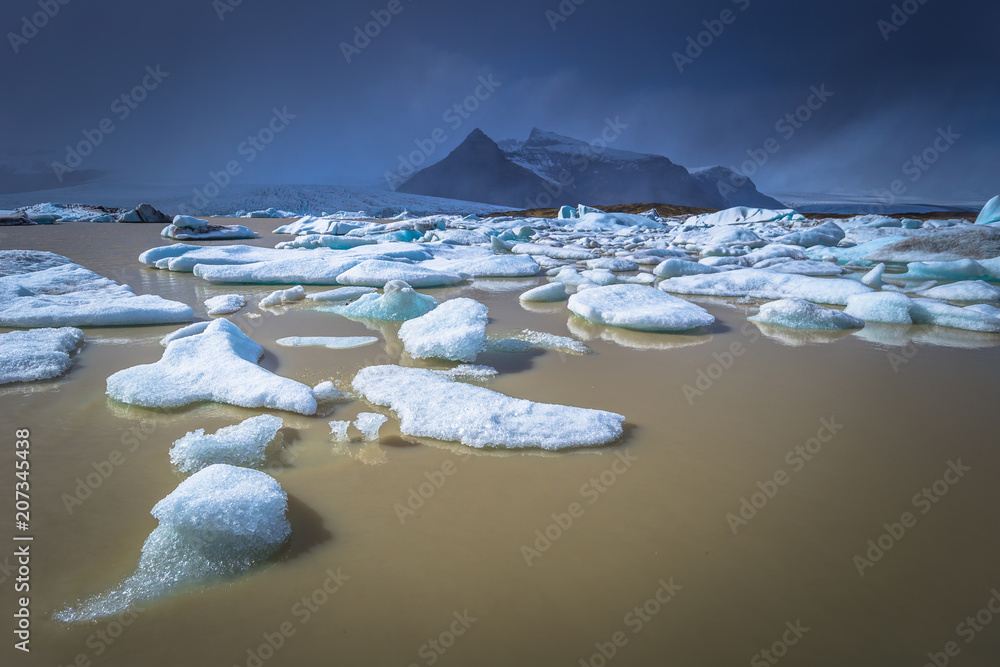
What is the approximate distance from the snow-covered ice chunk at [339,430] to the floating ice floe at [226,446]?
162mm

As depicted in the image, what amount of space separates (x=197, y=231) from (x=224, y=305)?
8.97 meters

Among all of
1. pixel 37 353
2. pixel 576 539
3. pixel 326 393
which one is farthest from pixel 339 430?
pixel 37 353

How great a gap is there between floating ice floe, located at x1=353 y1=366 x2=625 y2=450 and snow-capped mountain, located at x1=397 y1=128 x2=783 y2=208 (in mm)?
73750

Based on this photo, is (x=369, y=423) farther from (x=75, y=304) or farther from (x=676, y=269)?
(x=676, y=269)

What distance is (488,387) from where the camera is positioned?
6.60ft

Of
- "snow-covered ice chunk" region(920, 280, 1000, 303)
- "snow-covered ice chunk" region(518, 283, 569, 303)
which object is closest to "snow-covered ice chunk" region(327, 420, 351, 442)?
"snow-covered ice chunk" region(518, 283, 569, 303)

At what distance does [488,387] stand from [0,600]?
143 centimetres

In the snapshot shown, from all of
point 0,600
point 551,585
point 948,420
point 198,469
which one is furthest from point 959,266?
point 0,600

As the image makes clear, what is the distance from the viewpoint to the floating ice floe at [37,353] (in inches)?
79.3

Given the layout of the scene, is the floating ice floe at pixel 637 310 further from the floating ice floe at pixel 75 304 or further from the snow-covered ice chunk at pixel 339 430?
the floating ice floe at pixel 75 304

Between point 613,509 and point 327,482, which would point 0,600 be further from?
point 613,509

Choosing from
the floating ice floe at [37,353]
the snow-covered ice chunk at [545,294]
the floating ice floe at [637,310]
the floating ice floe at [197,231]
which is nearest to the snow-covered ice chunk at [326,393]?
the floating ice floe at [37,353]

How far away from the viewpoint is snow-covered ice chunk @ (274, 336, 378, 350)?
2.55 metres

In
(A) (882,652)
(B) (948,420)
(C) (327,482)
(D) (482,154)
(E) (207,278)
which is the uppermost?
(D) (482,154)
